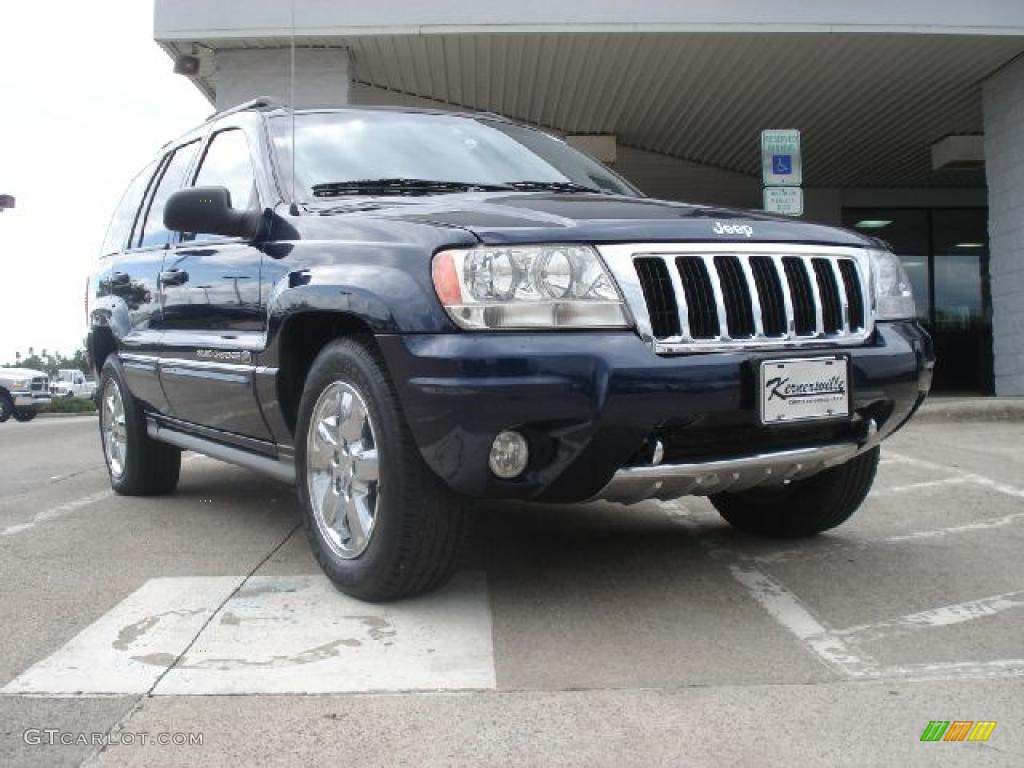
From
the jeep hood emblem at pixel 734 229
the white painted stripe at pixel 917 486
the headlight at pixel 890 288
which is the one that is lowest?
the white painted stripe at pixel 917 486

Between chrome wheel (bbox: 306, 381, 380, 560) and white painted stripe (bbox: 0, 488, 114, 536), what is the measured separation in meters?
2.05

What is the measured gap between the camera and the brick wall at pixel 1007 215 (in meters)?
11.8

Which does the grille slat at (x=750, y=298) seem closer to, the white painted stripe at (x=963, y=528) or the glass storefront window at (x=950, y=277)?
the white painted stripe at (x=963, y=528)

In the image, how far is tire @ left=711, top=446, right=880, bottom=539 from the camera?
3848 mm

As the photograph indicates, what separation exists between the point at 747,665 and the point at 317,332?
1.84 meters

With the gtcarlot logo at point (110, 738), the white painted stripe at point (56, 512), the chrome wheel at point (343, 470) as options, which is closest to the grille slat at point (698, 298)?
the chrome wheel at point (343, 470)

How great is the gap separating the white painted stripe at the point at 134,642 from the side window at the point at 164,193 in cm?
195

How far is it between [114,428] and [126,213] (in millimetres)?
1232

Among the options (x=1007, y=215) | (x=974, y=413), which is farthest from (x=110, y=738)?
(x=1007, y=215)

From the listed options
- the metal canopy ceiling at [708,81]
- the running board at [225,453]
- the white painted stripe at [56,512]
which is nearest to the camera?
the running board at [225,453]

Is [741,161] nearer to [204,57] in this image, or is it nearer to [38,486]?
[204,57]

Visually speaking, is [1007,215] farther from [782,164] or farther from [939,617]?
[939,617]

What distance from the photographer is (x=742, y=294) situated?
3076mm

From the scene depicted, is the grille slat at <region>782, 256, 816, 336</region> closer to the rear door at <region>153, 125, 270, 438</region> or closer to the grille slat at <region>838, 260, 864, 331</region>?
the grille slat at <region>838, 260, 864, 331</region>
